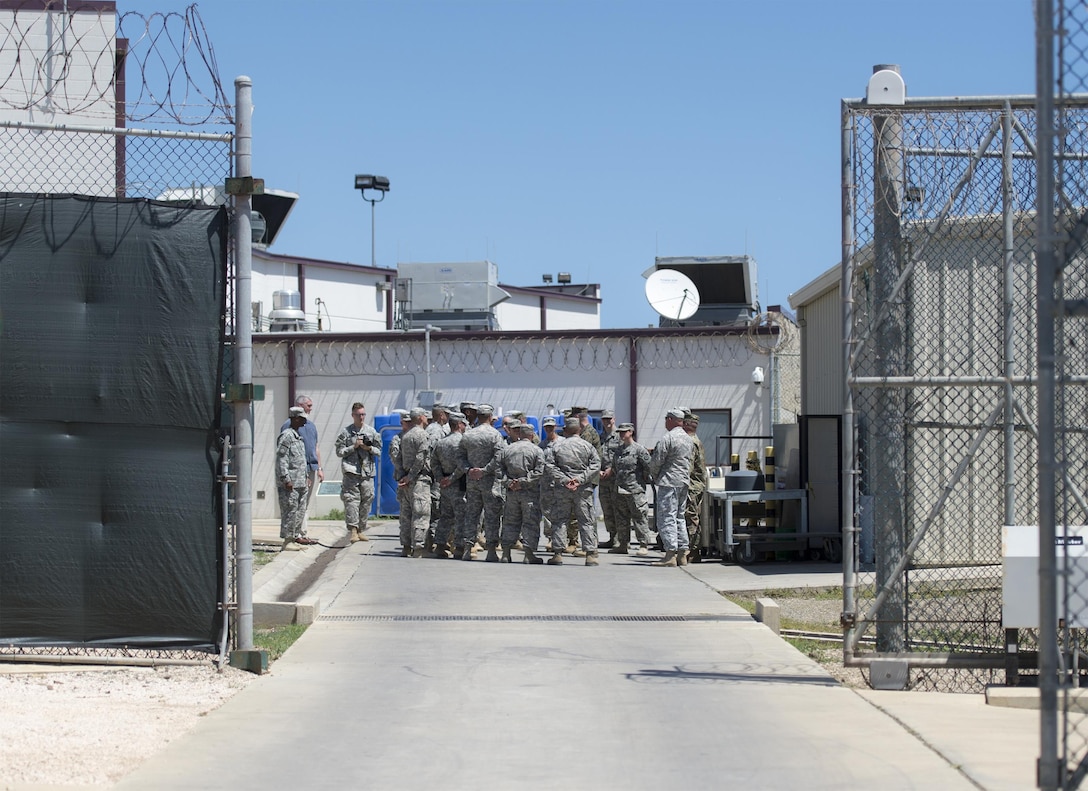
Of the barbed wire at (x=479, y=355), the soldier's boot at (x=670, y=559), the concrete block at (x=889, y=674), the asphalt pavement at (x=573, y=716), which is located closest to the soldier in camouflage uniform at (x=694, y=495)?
the soldier's boot at (x=670, y=559)

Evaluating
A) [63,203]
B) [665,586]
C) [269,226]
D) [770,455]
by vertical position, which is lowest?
[665,586]

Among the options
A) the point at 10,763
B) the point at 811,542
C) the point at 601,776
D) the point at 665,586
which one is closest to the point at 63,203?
the point at 10,763

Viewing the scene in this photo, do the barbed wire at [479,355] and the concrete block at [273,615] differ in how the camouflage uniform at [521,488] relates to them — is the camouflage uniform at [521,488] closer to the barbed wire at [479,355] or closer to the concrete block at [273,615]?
the concrete block at [273,615]

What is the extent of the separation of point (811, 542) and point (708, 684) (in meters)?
7.81

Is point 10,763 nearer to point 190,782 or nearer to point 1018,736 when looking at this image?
point 190,782

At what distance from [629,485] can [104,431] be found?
9748 millimetres

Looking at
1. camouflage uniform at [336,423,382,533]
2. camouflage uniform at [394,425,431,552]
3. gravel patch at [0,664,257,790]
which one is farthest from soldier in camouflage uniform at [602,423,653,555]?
gravel patch at [0,664,257,790]

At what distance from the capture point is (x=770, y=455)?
16188 mm

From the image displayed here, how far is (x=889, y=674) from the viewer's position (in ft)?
25.5

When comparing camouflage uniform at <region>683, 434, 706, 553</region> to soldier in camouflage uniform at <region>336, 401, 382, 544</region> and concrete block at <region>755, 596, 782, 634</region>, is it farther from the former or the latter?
concrete block at <region>755, 596, 782, 634</region>

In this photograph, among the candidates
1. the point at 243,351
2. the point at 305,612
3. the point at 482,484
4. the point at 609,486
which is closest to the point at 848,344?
the point at 243,351

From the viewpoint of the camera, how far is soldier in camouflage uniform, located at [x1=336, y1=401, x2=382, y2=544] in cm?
1759

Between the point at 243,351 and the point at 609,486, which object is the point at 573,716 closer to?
the point at 243,351

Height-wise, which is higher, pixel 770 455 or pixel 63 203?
pixel 63 203
